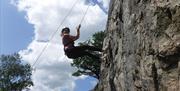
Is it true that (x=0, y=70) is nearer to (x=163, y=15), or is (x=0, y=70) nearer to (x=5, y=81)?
(x=5, y=81)

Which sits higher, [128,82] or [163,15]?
[163,15]

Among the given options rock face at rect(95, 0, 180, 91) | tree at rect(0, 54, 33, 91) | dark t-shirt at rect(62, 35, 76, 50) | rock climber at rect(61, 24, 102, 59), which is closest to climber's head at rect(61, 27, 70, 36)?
rock climber at rect(61, 24, 102, 59)

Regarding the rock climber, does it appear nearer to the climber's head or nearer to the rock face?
the climber's head

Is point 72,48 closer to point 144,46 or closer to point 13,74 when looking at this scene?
point 144,46

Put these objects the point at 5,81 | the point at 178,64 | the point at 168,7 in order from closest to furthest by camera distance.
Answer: the point at 178,64 → the point at 168,7 → the point at 5,81

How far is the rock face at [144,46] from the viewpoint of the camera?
12.2m

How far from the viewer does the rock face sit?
40.1ft

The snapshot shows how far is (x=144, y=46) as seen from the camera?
13.7 m

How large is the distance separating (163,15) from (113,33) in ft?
15.8

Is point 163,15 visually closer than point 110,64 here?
Yes

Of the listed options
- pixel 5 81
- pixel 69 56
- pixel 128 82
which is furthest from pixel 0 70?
pixel 128 82

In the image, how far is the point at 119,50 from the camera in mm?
16422

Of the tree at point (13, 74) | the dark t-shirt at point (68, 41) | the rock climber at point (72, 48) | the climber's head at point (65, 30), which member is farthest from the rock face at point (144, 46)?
the tree at point (13, 74)

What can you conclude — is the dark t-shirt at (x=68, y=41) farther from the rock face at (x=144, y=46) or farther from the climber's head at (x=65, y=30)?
the rock face at (x=144, y=46)
